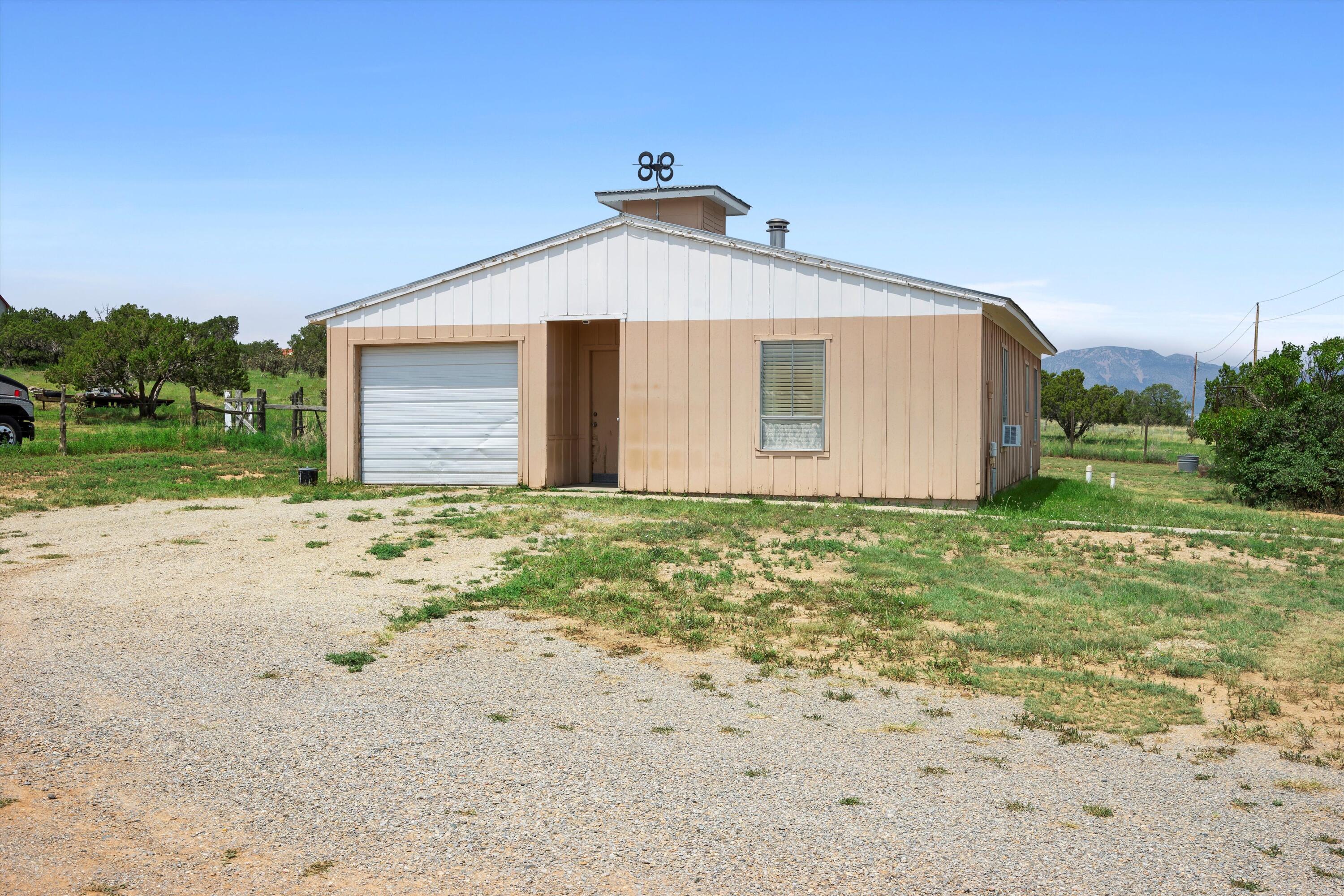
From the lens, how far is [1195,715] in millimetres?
5293

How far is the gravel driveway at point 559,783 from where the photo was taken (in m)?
3.45

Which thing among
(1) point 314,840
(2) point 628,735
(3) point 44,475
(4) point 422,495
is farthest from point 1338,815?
(3) point 44,475

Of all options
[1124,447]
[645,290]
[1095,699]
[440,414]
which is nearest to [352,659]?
[1095,699]

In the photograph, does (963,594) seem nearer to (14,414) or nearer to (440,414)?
(440,414)

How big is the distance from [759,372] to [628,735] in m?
9.67

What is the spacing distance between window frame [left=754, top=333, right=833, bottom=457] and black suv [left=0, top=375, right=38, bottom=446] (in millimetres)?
15575

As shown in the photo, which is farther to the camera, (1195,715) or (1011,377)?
(1011,377)

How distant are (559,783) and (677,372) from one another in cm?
1060

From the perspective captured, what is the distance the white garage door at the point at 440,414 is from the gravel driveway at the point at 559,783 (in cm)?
883

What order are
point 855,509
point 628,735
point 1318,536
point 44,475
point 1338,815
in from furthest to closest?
1. point 44,475
2. point 855,509
3. point 1318,536
4. point 628,735
5. point 1338,815

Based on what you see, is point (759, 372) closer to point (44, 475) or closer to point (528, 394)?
point (528, 394)

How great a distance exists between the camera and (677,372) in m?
14.5

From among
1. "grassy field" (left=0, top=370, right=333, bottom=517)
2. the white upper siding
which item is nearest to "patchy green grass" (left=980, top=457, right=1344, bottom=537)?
the white upper siding

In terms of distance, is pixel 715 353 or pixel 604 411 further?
pixel 604 411
